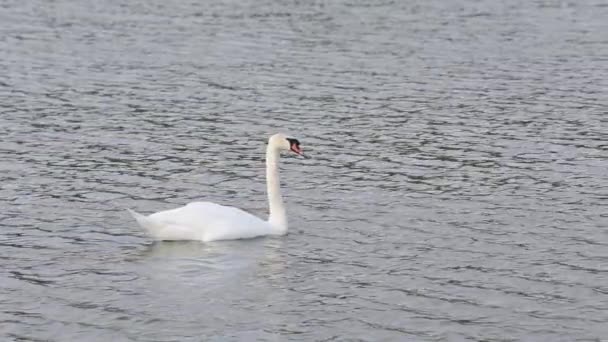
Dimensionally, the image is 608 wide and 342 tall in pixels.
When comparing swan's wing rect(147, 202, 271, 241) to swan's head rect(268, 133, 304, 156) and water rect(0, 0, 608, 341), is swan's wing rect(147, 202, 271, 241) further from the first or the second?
swan's head rect(268, 133, 304, 156)

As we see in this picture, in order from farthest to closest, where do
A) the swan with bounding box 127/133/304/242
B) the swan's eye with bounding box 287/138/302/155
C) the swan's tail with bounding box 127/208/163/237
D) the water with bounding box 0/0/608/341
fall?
the swan's eye with bounding box 287/138/302/155 < the swan with bounding box 127/133/304/242 < the swan's tail with bounding box 127/208/163/237 < the water with bounding box 0/0/608/341

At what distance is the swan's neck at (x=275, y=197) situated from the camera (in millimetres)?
17688

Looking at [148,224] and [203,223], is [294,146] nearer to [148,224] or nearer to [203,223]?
[203,223]

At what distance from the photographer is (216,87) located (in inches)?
1206

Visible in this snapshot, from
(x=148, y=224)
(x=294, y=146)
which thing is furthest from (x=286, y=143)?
(x=148, y=224)

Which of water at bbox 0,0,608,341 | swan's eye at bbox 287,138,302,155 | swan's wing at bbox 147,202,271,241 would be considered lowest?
water at bbox 0,0,608,341

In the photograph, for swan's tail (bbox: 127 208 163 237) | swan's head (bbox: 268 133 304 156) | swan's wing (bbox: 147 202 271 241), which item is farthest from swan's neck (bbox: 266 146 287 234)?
swan's tail (bbox: 127 208 163 237)

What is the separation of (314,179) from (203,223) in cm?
418

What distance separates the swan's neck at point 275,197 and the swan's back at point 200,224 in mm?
383

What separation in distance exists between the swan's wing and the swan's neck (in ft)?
1.19

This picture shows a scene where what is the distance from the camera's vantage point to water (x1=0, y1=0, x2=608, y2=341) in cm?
1411

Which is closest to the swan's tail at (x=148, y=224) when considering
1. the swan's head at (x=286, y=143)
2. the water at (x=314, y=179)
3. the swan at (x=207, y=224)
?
the swan at (x=207, y=224)

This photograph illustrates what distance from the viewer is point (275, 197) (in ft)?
59.2

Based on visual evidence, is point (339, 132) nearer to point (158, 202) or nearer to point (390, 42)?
point (158, 202)
